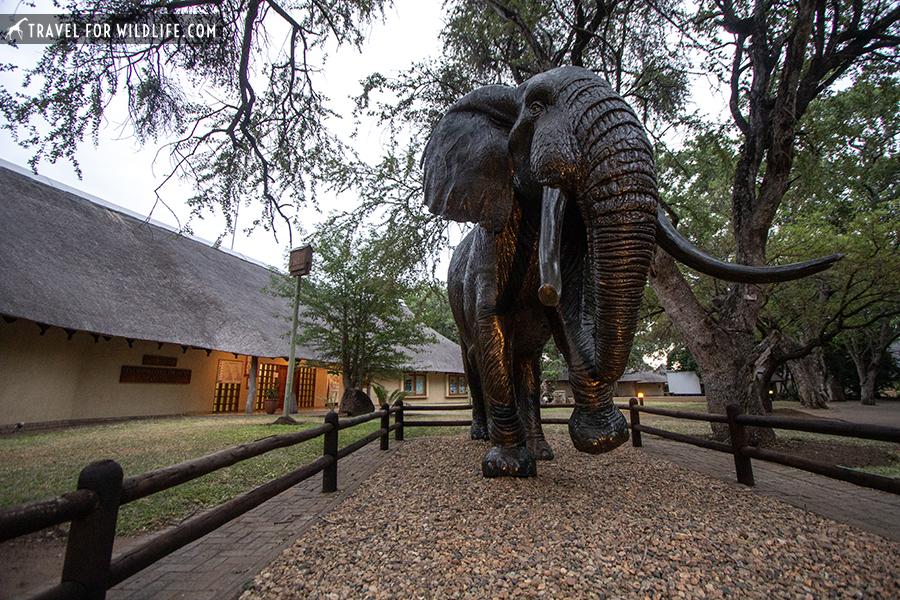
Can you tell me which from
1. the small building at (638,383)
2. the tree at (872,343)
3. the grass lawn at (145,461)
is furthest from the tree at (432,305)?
the tree at (872,343)

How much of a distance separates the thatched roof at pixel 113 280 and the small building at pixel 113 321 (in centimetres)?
4

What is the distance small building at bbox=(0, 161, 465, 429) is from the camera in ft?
29.1

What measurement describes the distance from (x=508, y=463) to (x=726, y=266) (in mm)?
2224

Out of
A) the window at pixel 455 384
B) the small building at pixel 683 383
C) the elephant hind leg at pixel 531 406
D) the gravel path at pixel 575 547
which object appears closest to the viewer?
the gravel path at pixel 575 547

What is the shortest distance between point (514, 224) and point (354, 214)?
6.27 meters

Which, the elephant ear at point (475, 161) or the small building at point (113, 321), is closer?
the elephant ear at point (475, 161)

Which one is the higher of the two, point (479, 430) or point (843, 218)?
point (843, 218)

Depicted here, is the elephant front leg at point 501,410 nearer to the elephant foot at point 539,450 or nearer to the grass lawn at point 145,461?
the elephant foot at point 539,450

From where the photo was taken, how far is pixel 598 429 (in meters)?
2.52

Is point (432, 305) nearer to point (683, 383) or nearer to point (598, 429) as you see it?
point (598, 429)

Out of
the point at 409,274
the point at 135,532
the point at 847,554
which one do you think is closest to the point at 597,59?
the point at 409,274

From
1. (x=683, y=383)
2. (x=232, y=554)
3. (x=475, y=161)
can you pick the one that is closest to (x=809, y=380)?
(x=475, y=161)

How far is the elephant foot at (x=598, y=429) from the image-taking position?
97.0 inches

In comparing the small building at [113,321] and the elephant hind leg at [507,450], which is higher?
the small building at [113,321]
